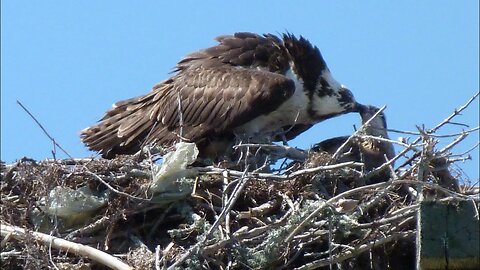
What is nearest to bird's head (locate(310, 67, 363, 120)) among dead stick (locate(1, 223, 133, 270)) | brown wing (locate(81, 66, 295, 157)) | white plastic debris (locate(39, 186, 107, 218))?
brown wing (locate(81, 66, 295, 157))

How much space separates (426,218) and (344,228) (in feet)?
6.75

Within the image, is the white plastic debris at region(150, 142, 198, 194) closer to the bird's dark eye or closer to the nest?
the nest

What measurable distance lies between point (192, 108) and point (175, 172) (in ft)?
4.02

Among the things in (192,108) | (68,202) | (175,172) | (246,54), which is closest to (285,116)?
(246,54)

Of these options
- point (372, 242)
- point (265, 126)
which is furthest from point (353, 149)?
point (372, 242)

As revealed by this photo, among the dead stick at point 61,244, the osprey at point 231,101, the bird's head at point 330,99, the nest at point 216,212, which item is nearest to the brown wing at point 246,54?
the osprey at point 231,101

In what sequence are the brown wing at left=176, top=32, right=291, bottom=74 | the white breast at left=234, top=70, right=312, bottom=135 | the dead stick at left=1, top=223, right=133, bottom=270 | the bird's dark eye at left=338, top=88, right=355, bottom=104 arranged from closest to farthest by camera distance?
the dead stick at left=1, top=223, right=133, bottom=270 < the white breast at left=234, top=70, right=312, bottom=135 < the brown wing at left=176, top=32, right=291, bottom=74 < the bird's dark eye at left=338, top=88, right=355, bottom=104

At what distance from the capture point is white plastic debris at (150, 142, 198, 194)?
7047 mm

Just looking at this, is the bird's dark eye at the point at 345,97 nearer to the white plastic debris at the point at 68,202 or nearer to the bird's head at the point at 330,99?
the bird's head at the point at 330,99

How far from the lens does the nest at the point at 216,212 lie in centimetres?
631

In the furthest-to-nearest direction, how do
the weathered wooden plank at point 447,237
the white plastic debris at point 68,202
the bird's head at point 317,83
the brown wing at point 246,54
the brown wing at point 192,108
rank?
the bird's head at point 317,83
the brown wing at point 246,54
the brown wing at point 192,108
the white plastic debris at point 68,202
the weathered wooden plank at point 447,237

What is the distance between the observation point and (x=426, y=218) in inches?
168

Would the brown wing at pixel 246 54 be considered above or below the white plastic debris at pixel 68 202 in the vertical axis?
above

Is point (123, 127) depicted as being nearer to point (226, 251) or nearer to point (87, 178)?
point (87, 178)
